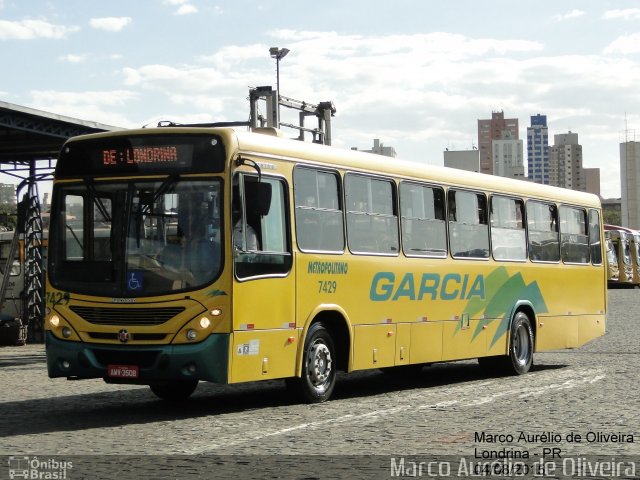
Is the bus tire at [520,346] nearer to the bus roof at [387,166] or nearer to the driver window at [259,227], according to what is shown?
the bus roof at [387,166]

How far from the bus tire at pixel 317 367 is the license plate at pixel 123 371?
1.99 meters

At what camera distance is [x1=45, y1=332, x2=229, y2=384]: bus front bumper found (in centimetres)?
1213

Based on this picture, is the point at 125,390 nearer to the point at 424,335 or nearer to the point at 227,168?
the point at 424,335

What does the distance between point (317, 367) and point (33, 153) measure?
1575 centimetres

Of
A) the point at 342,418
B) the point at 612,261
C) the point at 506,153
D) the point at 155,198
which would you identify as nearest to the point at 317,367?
the point at 342,418

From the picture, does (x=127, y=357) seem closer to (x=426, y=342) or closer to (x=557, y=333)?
(x=426, y=342)

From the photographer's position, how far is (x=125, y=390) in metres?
16.7

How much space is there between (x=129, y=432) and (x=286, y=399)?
3.34 m

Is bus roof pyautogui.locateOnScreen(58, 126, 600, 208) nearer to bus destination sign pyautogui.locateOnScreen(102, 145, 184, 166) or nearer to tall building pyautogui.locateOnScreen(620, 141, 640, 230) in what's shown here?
bus destination sign pyautogui.locateOnScreen(102, 145, 184, 166)

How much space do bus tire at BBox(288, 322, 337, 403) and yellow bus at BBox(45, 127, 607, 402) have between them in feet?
0.07

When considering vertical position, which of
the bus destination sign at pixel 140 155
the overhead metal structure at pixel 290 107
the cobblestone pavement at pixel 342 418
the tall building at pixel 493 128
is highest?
the tall building at pixel 493 128

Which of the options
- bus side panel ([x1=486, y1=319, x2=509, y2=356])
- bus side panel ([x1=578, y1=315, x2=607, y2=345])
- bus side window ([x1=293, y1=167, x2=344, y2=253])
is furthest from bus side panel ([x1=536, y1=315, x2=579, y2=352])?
bus side window ([x1=293, y1=167, x2=344, y2=253])

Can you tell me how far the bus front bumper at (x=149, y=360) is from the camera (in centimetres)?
1213

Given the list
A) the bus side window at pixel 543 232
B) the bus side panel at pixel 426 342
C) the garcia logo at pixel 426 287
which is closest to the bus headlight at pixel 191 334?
the garcia logo at pixel 426 287
